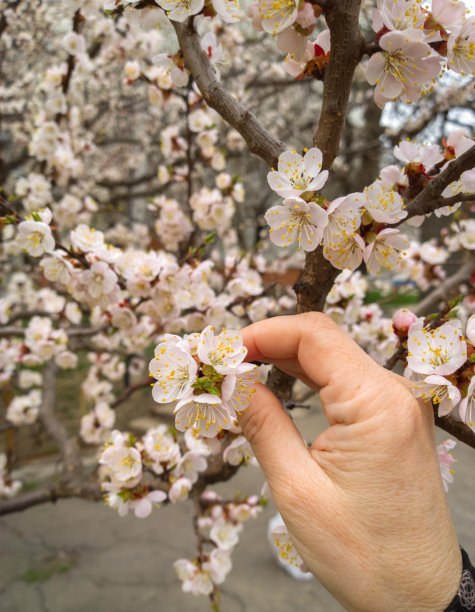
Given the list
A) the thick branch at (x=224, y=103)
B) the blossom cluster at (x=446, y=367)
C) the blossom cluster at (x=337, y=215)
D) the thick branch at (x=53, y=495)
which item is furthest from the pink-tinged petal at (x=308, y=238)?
the thick branch at (x=53, y=495)

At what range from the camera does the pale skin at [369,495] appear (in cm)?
79

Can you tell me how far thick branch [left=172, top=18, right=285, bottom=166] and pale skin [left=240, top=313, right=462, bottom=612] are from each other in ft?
1.66

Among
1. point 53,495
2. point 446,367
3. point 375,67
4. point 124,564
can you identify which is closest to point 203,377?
point 446,367

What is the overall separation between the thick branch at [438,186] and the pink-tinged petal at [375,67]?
279 mm

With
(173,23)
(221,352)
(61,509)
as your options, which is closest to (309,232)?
(221,352)

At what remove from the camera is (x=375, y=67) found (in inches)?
38.0

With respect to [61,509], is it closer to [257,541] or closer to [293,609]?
[257,541]

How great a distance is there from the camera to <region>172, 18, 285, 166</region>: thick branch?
3.46ft

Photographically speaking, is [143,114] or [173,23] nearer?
[173,23]

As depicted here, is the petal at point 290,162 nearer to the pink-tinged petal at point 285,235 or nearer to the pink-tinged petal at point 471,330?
the pink-tinged petal at point 285,235

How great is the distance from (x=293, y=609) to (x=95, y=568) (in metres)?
Answer: 1.53

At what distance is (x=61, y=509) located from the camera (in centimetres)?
393

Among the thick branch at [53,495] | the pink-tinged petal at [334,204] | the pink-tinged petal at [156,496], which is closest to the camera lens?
the pink-tinged petal at [334,204]

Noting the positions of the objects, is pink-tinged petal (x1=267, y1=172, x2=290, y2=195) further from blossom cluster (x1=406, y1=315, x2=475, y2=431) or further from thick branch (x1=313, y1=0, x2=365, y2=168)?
blossom cluster (x1=406, y1=315, x2=475, y2=431)
